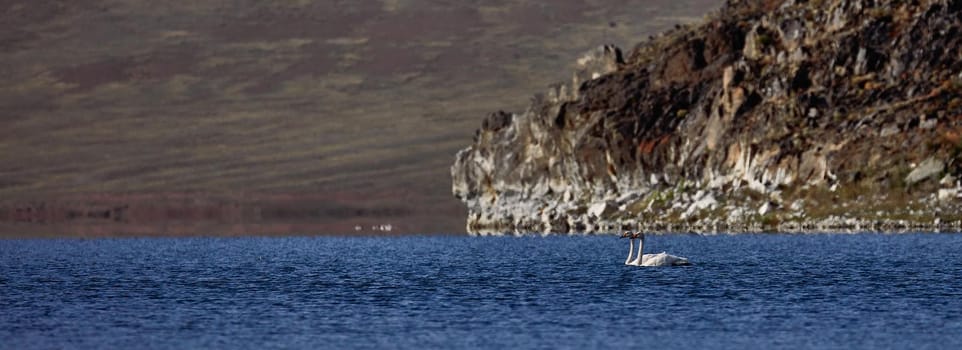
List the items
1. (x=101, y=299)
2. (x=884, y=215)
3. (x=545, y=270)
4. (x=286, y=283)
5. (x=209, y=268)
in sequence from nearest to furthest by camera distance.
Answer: (x=101, y=299) < (x=286, y=283) < (x=545, y=270) < (x=209, y=268) < (x=884, y=215)

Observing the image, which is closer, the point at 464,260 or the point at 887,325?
the point at 887,325

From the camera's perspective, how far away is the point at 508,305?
70.9m

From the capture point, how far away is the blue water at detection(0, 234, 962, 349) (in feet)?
185

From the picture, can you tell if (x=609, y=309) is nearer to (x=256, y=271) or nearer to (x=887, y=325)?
(x=887, y=325)

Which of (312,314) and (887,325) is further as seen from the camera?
(312,314)

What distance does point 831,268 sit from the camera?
98.9 meters

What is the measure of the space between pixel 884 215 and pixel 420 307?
140 m

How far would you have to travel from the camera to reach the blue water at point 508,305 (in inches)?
2215

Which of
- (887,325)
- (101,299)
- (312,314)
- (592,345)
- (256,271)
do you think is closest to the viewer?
(592,345)

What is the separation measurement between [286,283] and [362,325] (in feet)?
106

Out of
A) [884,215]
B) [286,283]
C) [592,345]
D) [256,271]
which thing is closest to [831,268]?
[286,283]

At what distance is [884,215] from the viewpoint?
652 ft

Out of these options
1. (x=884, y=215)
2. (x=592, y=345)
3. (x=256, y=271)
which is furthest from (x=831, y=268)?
(x=884, y=215)

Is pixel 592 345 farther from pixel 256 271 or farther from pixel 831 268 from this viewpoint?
pixel 256 271
